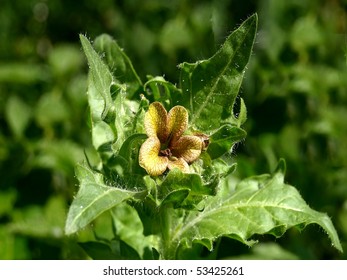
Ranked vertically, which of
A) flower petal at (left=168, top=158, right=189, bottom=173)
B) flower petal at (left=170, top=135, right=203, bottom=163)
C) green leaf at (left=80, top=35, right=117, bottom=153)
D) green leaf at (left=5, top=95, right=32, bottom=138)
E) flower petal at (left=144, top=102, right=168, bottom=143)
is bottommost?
flower petal at (left=168, top=158, right=189, bottom=173)

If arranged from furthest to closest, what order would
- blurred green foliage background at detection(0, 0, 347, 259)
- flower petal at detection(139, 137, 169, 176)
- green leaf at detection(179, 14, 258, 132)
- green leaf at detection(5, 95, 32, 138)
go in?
green leaf at detection(5, 95, 32, 138) → blurred green foliage background at detection(0, 0, 347, 259) → green leaf at detection(179, 14, 258, 132) → flower petal at detection(139, 137, 169, 176)

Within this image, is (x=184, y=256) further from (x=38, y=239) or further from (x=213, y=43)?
(x=38, y=239)

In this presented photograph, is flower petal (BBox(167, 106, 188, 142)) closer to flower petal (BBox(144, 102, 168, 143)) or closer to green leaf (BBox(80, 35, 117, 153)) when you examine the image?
flower petal (BBox(144, 102, 168, 143))

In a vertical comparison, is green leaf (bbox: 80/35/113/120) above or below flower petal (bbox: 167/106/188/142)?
above

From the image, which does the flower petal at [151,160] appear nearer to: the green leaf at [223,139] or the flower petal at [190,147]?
the flower petal at [190,147]

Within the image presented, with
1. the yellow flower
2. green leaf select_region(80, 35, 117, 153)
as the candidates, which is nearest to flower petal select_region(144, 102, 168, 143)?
the yellow flower

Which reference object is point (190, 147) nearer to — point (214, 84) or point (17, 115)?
point (214, 84)
